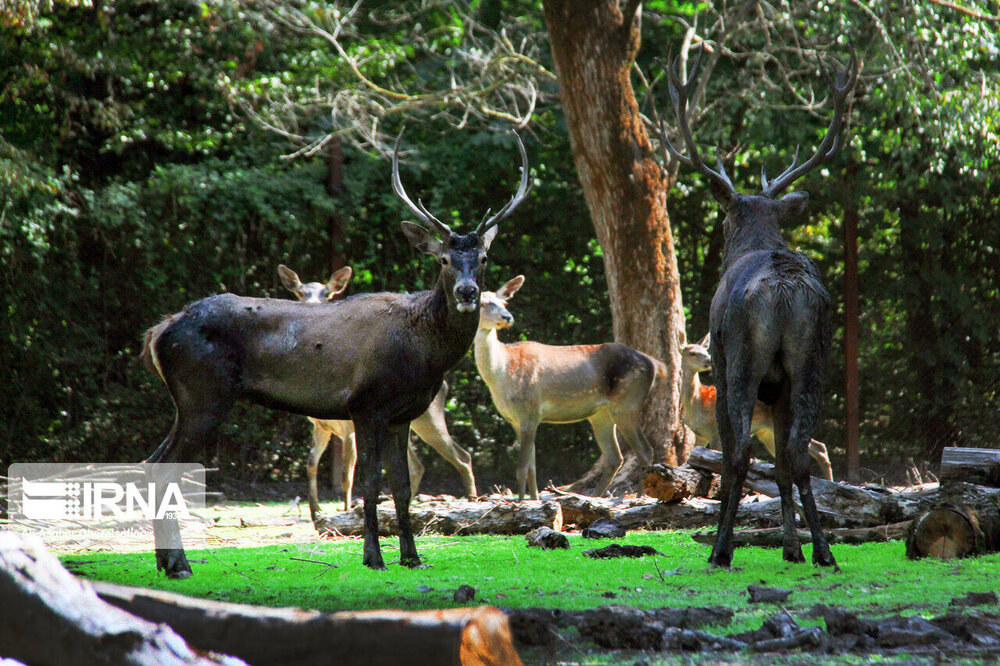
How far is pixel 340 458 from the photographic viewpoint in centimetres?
1211

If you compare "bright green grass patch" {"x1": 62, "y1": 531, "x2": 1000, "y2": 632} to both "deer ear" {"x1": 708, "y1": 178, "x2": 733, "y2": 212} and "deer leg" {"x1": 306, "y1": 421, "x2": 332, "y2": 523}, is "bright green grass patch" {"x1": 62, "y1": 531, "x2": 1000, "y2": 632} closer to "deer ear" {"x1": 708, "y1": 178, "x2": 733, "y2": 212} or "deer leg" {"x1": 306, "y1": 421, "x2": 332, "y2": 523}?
"deer ear" {"x1": 708, "y1": 178, "x2": 733, "y2": 212}

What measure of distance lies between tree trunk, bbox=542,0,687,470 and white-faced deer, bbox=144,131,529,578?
433 cm

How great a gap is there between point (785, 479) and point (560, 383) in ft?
17.4

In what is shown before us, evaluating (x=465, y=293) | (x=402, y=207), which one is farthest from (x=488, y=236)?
(x=402, y=207)

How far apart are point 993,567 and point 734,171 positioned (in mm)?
9529

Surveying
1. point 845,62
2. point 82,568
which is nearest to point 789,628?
point 82,568

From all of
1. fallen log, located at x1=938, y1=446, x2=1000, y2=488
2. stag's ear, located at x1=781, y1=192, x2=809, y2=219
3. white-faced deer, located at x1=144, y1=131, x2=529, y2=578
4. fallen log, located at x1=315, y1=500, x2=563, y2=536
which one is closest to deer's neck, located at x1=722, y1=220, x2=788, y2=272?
stag's ear, located at x1=781, y1=192, x2=809, y2=219

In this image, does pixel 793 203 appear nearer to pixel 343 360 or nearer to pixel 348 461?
pixel 343 360

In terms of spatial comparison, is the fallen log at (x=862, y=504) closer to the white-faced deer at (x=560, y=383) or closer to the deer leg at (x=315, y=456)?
the white-faced deer at (x=560, y=383)

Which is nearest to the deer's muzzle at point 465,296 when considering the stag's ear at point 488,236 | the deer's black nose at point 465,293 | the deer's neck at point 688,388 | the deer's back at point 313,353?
the deer's black nose at point 465,293

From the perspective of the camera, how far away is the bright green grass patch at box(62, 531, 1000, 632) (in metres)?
4.58

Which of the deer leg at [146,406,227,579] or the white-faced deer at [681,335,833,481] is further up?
the white-faced deer at [681,335,833,481]

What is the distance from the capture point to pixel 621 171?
10.7 m

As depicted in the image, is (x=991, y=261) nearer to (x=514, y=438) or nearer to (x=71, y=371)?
(x=514, y=438)
